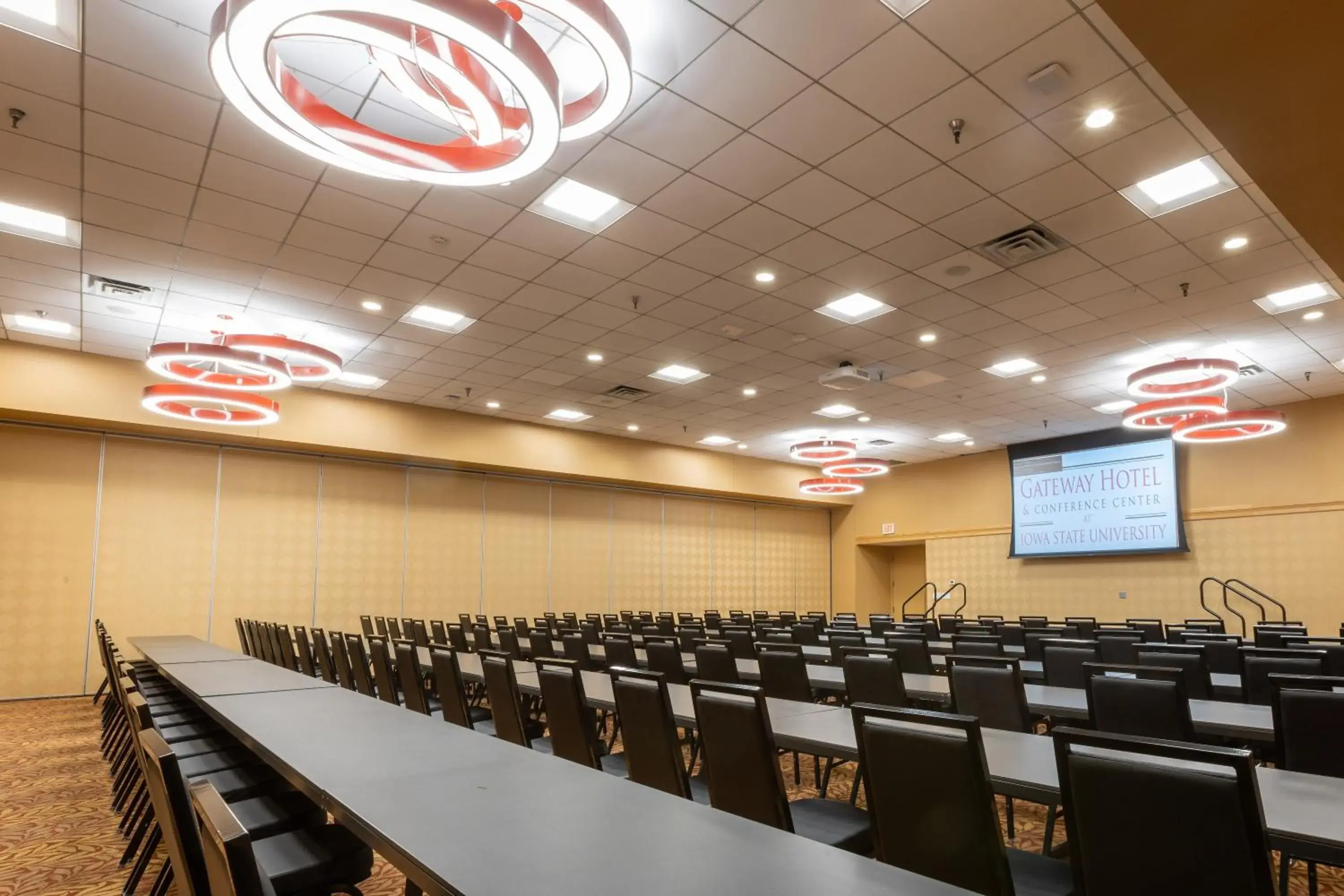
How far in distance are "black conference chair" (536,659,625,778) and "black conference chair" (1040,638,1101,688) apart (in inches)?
130

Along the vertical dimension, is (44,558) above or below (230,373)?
below

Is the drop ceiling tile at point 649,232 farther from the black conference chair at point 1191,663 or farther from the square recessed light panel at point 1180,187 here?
the black conference chair at point 1191,663

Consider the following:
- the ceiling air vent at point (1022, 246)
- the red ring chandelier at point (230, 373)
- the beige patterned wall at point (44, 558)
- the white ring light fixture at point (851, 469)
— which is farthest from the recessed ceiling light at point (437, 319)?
the white ring light fixture at point (851, 469)

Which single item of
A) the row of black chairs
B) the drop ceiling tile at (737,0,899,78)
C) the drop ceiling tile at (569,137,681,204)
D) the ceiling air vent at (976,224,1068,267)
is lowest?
the row of black chairs

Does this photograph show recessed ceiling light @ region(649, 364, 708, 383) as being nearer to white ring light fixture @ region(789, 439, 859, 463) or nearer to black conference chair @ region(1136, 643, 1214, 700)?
white ring light fixture @ region(789, 439, 859, 463)

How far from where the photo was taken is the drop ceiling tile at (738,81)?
4.28 metres

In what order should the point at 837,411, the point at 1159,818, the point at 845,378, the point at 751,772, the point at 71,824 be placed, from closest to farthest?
1. the point at 1159,818
2. the point at 751,772
3. the point at 71,824
4. the point at 845,378
5. the point at 837,411

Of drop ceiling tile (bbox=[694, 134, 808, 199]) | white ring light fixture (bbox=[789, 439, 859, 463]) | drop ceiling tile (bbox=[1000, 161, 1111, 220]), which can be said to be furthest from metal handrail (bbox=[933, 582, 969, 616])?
drop ceiling tile (bbox=[694, 134, 808, 199])

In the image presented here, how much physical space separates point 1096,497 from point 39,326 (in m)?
16.7

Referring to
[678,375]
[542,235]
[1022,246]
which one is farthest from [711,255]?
[678,375]

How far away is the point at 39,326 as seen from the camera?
348 inches

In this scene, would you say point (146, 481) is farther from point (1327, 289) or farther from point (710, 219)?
point (1327, 289)

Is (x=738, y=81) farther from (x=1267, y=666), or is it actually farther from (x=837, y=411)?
(x=837, y=411)

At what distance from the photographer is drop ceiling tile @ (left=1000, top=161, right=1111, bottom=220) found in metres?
5.41
